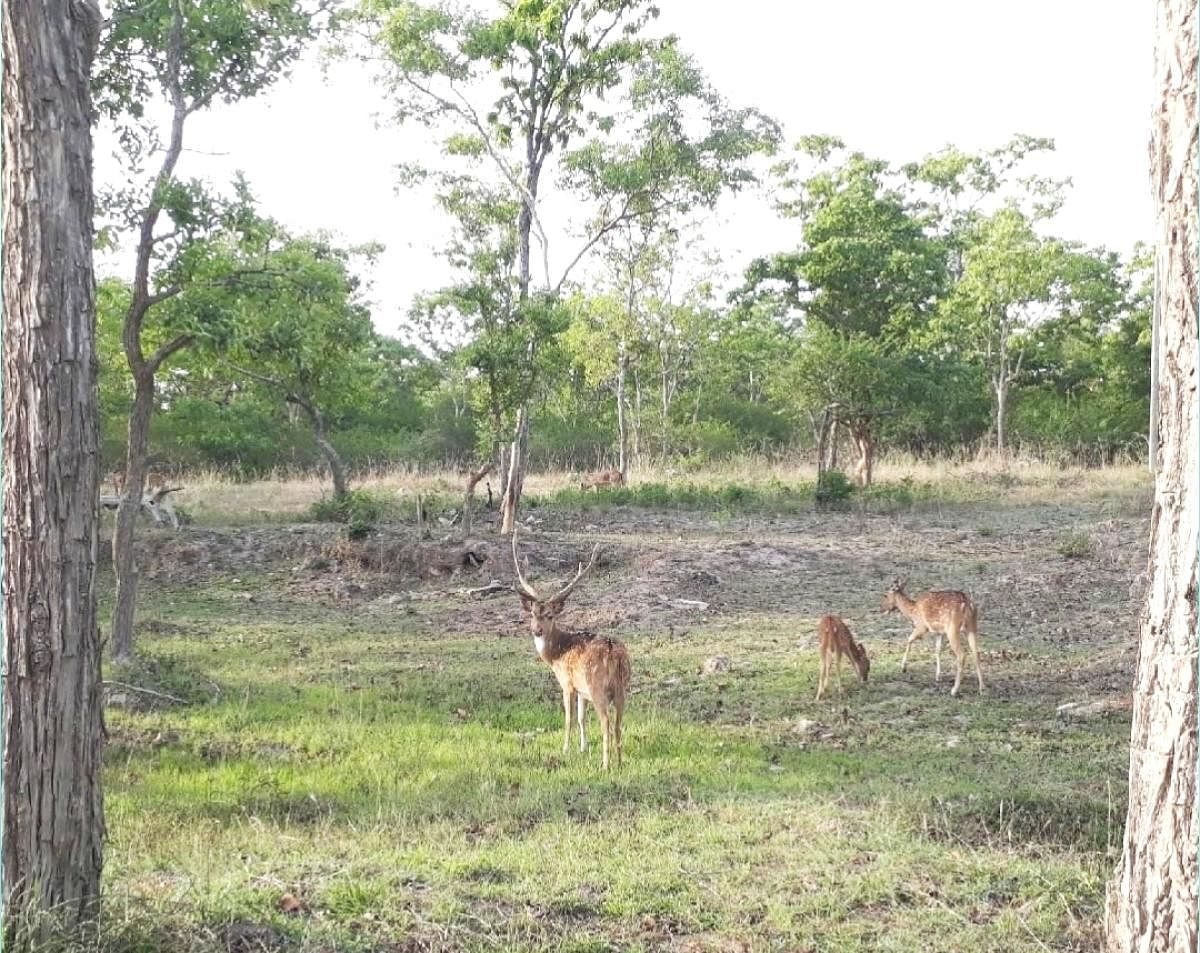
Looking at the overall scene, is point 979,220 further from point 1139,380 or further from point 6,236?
point 6,236

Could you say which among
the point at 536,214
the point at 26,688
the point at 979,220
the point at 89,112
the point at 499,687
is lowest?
the point at 499,687

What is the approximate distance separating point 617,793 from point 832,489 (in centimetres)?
1543

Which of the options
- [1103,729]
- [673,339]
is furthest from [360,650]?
[673,339]

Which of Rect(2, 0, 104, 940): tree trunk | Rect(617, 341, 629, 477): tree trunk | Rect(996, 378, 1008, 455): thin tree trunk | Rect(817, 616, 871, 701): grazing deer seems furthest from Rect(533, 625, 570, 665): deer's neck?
Rect(996, 378, 1008, 455): thin tree trunk

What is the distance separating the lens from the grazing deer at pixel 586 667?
729 centimetres

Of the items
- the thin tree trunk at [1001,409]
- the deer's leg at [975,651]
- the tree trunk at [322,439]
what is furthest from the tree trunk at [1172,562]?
the thin tree trunk at [1001,409]

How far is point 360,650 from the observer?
11383mm

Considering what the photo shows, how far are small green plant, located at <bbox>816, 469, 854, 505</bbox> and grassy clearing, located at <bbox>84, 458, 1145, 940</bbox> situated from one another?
8.19 meters

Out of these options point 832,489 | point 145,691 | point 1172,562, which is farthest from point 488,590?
point 1172,562

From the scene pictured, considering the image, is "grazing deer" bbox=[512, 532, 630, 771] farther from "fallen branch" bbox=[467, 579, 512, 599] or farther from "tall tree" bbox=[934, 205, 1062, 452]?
"tall tree" bbox=[934, 205, 1062, 452]

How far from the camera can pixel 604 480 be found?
24.5 metres

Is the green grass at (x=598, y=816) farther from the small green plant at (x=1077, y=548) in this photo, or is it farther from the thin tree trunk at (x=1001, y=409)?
the thin tree trunk at (x=1001, y=409)

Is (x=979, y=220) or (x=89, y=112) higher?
(x=979, y=220)

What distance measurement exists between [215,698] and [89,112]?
561 cm
